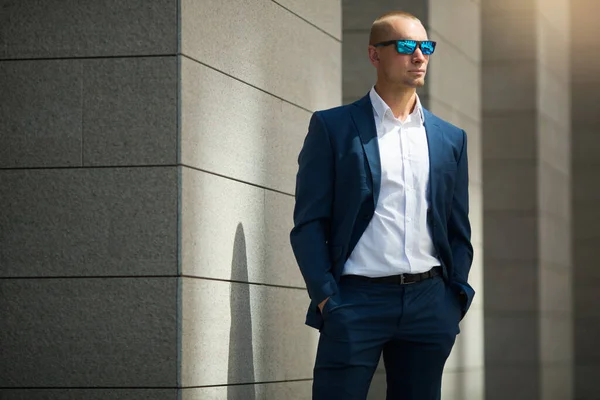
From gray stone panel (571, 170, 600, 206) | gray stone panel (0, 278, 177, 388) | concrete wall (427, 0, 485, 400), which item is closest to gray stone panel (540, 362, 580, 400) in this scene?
concrete wall (427, 0, 485, 400)

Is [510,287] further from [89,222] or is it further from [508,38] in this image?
[89,222]

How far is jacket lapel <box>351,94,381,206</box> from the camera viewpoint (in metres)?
6.03

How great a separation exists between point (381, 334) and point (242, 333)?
4.41ft

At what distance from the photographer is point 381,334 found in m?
5.94

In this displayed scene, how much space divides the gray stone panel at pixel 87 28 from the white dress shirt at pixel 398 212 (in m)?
1.20

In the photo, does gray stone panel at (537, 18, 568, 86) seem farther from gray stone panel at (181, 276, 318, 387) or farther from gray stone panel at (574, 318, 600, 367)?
gray stone panel at (181, 276, 318, 387)

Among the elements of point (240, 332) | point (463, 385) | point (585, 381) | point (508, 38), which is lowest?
point (585, 381)

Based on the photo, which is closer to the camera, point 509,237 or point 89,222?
point 89,222

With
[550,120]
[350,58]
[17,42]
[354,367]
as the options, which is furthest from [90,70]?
[550,120]

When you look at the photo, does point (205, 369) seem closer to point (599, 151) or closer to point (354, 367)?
point (354, 367)

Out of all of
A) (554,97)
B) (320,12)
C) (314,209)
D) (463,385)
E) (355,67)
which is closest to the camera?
(314,209)

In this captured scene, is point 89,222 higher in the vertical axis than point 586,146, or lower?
lower

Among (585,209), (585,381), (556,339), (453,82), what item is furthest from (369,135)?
(585,381)

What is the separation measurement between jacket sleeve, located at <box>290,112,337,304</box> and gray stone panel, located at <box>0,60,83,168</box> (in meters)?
1.20
